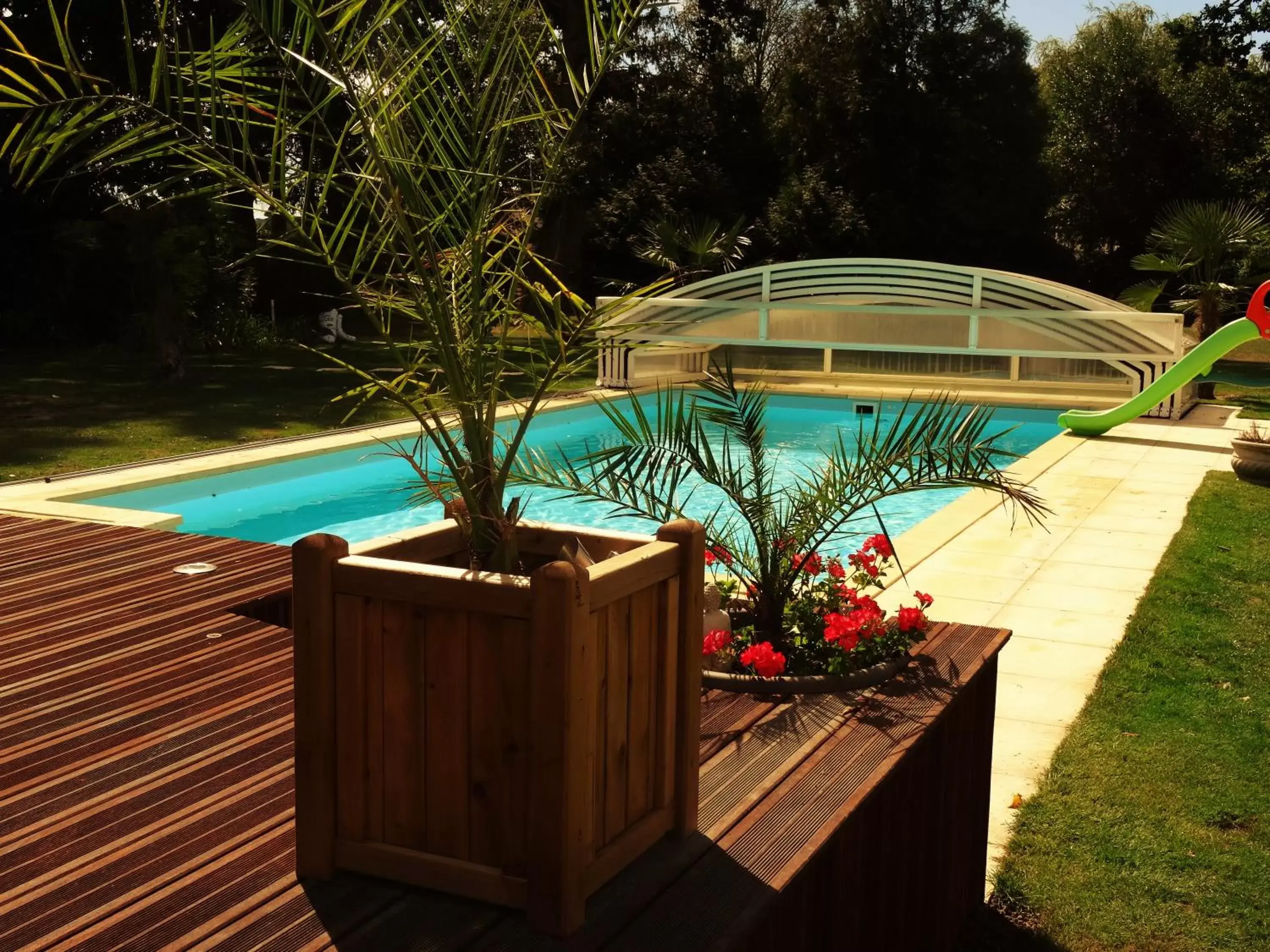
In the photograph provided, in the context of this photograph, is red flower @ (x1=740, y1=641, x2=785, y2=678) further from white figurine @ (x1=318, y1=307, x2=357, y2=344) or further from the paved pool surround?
white figurine @ (x1=318, y1=307, x2=357, y2=344)

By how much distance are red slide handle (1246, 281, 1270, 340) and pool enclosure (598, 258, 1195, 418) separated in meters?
1.71

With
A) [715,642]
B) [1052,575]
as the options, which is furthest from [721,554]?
[1052,575]

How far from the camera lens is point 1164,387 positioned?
488 inches

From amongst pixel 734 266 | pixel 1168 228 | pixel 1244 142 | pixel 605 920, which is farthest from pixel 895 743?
pixel 1244 142

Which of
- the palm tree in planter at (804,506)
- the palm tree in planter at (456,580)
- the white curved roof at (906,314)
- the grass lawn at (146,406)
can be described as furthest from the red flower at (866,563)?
the white curved roof at (906,314)

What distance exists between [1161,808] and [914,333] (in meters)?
11.8

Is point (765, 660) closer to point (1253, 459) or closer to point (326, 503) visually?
point (326, 503)

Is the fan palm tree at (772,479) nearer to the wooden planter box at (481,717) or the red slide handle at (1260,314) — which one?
the wooden planter box at (481,717)

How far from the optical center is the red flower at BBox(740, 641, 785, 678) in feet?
10.0

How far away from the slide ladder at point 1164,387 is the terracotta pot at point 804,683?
32.0ft

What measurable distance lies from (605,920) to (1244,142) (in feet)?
79.4

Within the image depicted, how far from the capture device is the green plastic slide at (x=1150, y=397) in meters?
11.9

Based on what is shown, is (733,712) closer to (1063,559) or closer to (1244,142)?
(1063,559)

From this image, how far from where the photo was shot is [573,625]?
6.19 ft
